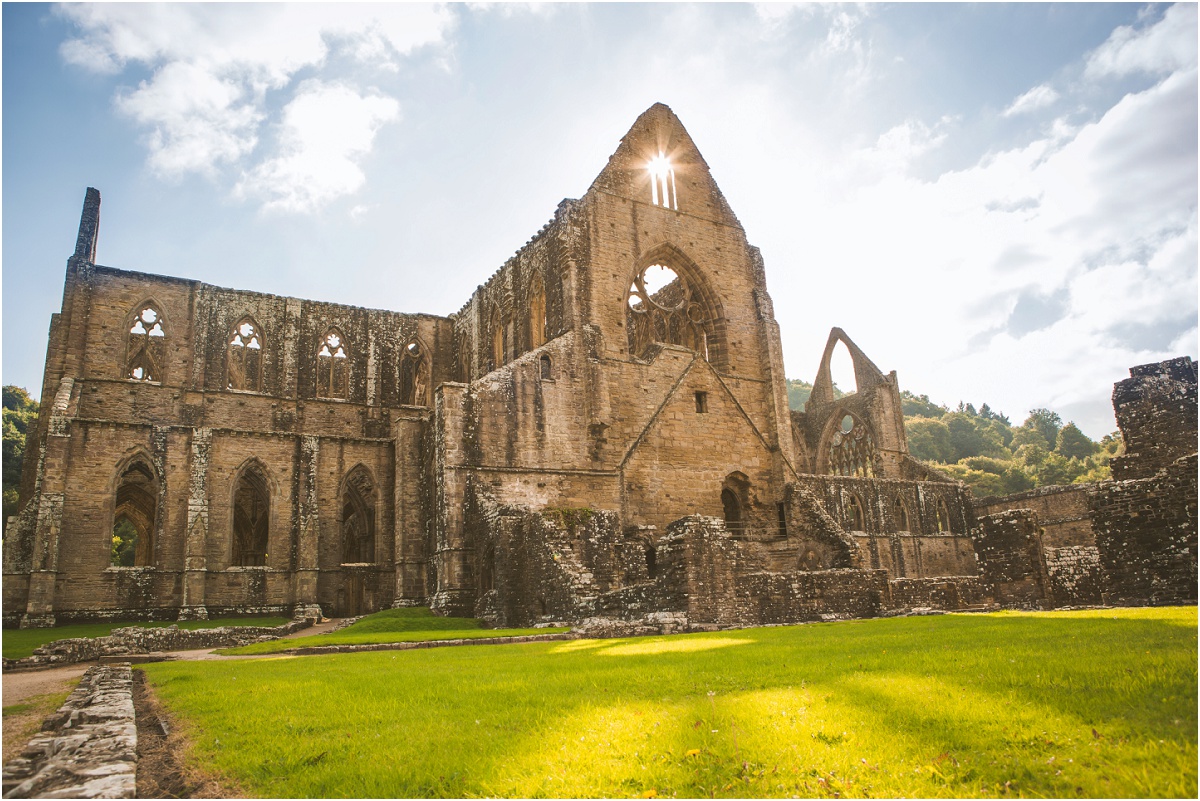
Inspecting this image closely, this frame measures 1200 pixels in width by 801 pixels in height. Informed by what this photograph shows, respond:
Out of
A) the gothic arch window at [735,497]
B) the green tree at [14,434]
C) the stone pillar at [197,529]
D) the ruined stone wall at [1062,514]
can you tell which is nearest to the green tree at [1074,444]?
the ruined stone wall at [1062,514]

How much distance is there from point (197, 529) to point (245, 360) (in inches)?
405

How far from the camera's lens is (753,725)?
4.54m

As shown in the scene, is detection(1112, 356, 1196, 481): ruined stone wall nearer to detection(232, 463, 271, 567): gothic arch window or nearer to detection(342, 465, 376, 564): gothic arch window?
detection(342, 465, 376, 564): gothic arch window

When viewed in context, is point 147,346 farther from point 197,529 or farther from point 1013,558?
point 1013,558

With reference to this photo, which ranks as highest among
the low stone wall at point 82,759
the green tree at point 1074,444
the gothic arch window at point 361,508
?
the green tree at point 1074,444

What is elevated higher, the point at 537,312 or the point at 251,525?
the point at 537,312

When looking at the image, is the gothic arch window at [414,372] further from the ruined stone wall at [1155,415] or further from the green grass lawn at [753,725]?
the green grass lawn at [753,725]

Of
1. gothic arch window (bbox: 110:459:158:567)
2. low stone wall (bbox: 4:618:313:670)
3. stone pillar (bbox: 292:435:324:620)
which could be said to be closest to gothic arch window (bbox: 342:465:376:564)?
stone pillar (bbox: 292:435:324:620)

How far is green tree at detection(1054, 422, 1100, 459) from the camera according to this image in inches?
2945

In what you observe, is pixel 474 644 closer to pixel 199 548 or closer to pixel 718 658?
pixel 718 658

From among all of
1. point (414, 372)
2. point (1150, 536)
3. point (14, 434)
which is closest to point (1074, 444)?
point (414, 372)

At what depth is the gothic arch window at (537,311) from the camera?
29.5 meters

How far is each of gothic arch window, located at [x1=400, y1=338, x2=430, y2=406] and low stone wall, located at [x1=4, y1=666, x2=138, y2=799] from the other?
29.1 m

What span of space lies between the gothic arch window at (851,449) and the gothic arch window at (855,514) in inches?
227
